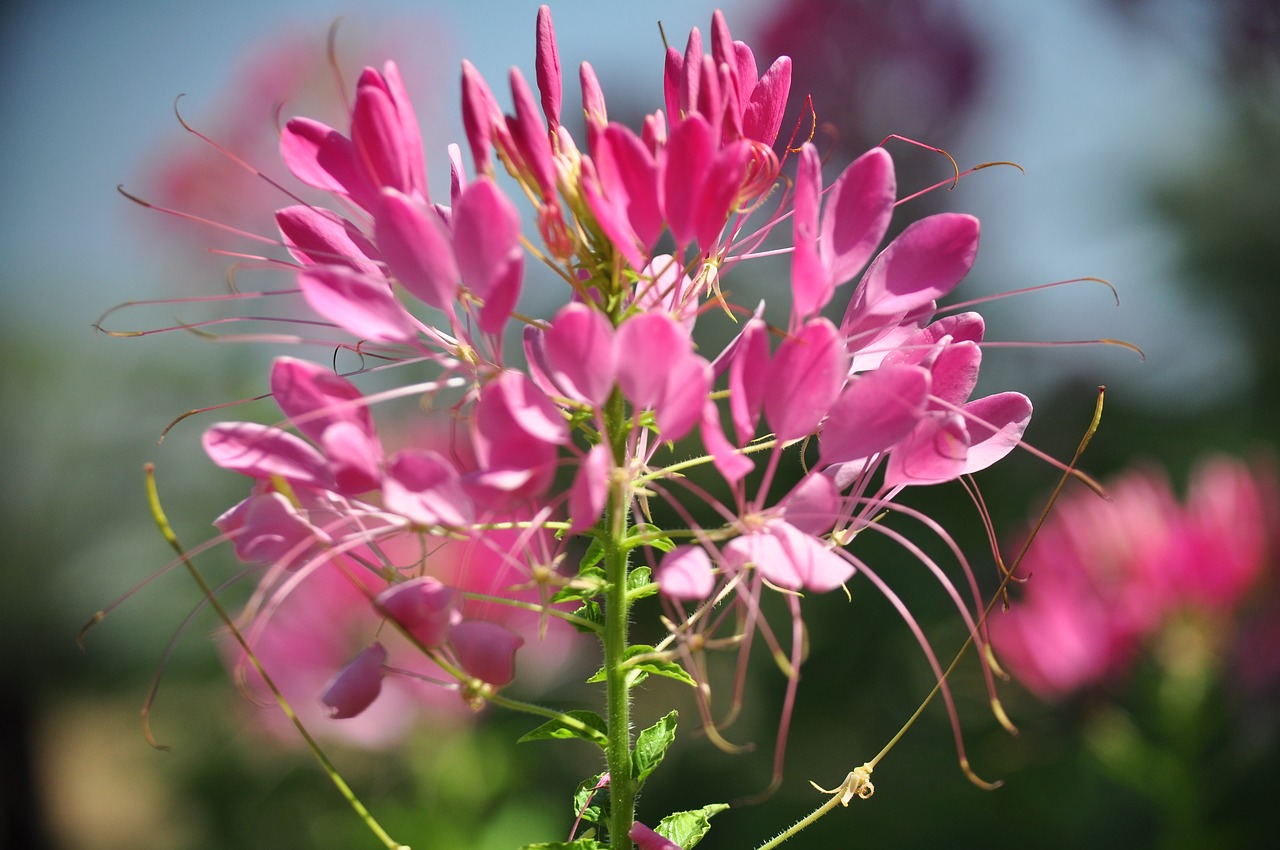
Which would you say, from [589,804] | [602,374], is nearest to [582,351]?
[602,374]

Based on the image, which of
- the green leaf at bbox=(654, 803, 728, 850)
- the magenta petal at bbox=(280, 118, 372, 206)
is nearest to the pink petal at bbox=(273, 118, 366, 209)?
the magenta petal at bbox=(280, 118, 372, 206)

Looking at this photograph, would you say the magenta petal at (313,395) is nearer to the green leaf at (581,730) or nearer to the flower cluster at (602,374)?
the flower cluster at (602,374)

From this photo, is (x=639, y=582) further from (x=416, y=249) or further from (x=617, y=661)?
(x=416, y=249)

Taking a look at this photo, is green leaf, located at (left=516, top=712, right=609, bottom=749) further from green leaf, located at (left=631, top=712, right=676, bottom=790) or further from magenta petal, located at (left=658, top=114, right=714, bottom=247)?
magenta petal, located at (left=658, top=114, right=714, bottom=247)

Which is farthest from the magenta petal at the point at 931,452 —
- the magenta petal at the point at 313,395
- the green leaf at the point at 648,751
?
the magenta petal at the point at 313,395

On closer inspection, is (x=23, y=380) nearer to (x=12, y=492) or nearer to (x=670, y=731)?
(x=12, y=492)
